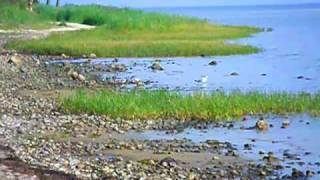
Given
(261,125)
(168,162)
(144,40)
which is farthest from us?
(144,40)

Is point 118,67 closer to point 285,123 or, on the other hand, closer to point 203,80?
point 203,80

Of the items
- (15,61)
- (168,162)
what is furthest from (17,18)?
(168,162)

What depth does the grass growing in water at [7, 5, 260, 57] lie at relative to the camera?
4519 cm

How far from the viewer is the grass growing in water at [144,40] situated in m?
45.2

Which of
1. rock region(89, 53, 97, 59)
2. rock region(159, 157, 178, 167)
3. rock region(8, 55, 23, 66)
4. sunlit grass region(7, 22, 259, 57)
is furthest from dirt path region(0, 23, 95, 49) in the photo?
rock region(159, 157, 178, 167)

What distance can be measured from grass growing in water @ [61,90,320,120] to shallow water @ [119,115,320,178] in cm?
60

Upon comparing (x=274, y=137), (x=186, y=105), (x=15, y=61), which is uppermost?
(x=186, y=105)

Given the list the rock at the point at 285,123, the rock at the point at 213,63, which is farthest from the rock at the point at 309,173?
the rock at the point at 213,63

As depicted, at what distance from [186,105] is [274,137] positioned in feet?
8.82

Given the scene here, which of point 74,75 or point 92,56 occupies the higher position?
point 74,75

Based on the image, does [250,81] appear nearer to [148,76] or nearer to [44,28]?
[148,76]

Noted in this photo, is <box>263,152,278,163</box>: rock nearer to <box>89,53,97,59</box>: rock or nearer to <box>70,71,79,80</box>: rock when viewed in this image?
<box>70,71,79,80</box>: rock

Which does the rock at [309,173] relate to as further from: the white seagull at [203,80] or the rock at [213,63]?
the rock at [213,63]

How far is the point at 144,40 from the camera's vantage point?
5147 cm
